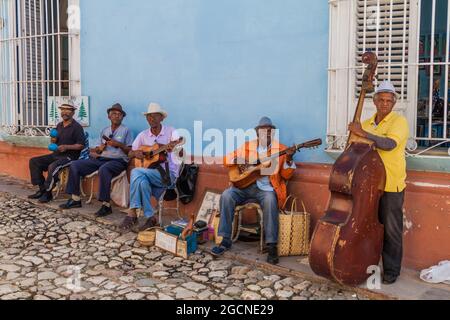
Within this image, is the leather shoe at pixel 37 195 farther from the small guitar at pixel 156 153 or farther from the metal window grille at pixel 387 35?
the metal window grille at pixel 387 35

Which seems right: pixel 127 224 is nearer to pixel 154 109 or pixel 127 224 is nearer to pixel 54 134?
pixel 154 109

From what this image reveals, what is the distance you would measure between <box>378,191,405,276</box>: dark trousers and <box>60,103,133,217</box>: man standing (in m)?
3.11

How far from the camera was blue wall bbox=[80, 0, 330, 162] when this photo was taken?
470 centimetres

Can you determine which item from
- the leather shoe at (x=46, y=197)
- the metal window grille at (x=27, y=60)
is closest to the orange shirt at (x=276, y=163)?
the leather shoe at (x=46, y=197)

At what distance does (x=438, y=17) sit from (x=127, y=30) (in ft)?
13.3

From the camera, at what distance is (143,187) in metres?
5.05

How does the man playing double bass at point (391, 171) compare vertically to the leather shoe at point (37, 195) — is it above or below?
above

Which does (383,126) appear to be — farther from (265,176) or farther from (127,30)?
(127,30)

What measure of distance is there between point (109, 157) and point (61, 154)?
0.71 m

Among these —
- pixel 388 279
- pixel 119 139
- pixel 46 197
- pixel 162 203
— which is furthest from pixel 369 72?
pixel 46 197

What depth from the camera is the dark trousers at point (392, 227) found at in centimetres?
365

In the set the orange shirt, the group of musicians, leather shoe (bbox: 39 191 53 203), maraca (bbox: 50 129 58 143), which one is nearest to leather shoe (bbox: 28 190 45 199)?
the group of musicians

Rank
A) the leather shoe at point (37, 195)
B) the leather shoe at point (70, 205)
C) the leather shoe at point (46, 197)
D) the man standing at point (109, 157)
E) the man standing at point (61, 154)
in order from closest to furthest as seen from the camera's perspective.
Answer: the man standing at point (109, 157), the leather shoe at point (70, 205), the man standing at point (61, 154), the leather shoe at point (46, 197), the leather shoe at point (37, 195)

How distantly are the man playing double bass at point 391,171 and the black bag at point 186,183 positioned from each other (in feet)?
7.14
